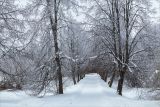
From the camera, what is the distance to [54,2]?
2216cm

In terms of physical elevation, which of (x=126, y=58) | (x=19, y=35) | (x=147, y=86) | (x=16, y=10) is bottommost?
(x=147, y=86)

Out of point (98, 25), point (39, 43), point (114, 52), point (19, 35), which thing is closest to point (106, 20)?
point (98, 25)

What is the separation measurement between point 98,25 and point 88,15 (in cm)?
122

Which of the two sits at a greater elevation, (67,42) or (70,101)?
(67,42)

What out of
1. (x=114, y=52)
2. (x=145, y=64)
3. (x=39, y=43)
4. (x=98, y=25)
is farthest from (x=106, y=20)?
(x=39, y=43)

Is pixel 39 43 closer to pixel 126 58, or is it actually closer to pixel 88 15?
pixel 88 15

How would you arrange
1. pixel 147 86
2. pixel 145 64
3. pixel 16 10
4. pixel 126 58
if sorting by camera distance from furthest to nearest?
pixel 145 64
pixel 126 58
pixel 147 86
pixel 16 10

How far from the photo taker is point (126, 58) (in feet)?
77.9

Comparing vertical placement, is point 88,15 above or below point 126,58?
above

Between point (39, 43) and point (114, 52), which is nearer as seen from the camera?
point (39, 43)

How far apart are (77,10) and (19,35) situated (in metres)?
7.14

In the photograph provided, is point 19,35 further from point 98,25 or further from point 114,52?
point 114,52

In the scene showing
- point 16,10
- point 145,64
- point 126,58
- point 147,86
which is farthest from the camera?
point 145,64

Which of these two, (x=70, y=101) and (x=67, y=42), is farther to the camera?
(x=67, y=42)
